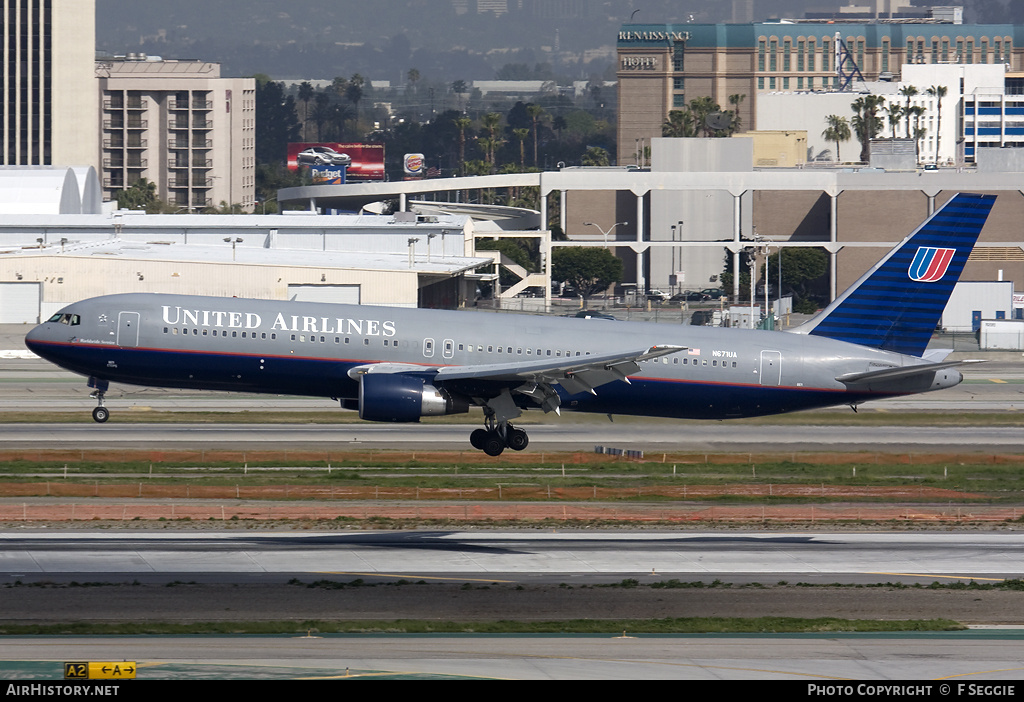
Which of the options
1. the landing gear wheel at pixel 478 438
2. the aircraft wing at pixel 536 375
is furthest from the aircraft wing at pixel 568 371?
the landing gear wheel at pixel 478 438

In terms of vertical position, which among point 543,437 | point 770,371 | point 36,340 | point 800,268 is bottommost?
point 543,437

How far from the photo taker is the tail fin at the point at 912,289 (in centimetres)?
5409

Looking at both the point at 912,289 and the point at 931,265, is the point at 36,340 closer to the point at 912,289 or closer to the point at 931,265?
the point at 912,289

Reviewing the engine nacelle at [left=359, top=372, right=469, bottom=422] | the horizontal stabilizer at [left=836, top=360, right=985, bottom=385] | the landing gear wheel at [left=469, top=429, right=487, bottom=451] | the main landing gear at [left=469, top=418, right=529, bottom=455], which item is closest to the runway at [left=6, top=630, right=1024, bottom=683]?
the engine nacelle at [left=359, top=372, right=469, bottom=422]

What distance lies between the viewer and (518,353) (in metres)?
50.7

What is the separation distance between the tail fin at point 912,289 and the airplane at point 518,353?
57mm

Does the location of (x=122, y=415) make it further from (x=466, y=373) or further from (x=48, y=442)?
(x=466, y=373)

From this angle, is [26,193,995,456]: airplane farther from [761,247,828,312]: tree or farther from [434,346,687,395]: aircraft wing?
[761,247,828,312]: tree

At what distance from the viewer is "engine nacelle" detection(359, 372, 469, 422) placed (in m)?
46.7

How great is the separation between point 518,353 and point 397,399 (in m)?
6.04

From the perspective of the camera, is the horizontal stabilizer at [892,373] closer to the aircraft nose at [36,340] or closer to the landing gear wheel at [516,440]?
the landing gear wheel at [516,440]

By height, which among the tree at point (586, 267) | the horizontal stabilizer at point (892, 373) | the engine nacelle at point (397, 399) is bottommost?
the engine nacelle at point (397, 399)

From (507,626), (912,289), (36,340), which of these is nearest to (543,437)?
(912,289)

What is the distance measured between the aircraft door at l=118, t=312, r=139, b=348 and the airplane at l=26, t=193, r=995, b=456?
0.22 feet
